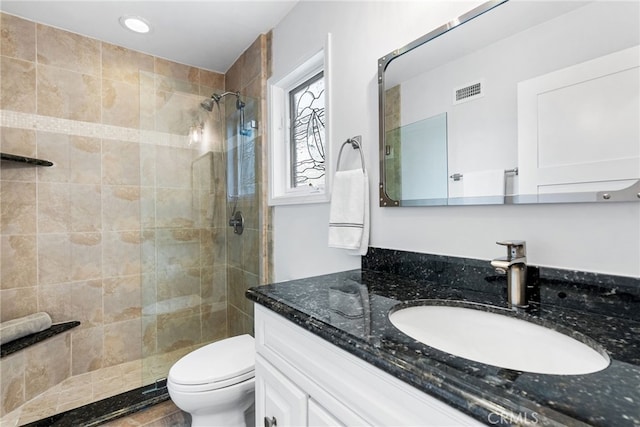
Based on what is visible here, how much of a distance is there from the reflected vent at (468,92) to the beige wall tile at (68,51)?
2430 mm

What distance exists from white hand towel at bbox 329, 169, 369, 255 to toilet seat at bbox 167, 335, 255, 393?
72cm

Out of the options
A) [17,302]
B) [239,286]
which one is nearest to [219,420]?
[239,286]

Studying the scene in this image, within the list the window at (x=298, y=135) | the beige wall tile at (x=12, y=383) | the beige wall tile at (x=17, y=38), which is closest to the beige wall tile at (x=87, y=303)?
the beige wall tile at (x=12, y=383)

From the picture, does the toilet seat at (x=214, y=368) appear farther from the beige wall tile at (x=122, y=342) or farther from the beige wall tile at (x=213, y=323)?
the beige wall tile at (x=122, y=342)

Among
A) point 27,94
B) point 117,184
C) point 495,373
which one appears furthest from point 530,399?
point 27,94

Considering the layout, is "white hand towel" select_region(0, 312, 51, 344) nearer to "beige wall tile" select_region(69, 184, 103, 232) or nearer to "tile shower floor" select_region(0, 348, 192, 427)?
"tile shower floor" select_region(0, 348, 192, 427)

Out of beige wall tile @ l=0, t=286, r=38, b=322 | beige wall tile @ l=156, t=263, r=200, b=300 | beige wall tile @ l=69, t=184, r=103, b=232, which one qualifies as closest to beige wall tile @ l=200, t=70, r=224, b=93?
beige wall tile @ l=69, t=184, r=103, b=232

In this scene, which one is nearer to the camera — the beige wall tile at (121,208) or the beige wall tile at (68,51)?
the beige wall tile at (68,51)

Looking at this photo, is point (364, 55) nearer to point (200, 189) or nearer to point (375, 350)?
point (375, 350)

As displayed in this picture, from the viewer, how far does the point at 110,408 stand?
1.72 m

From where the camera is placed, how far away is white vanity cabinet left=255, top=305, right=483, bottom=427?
1.74 feet

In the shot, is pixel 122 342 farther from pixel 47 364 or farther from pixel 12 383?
pixel 12 383

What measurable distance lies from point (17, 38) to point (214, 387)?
2.45 meters

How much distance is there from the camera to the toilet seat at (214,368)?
4.39ft
